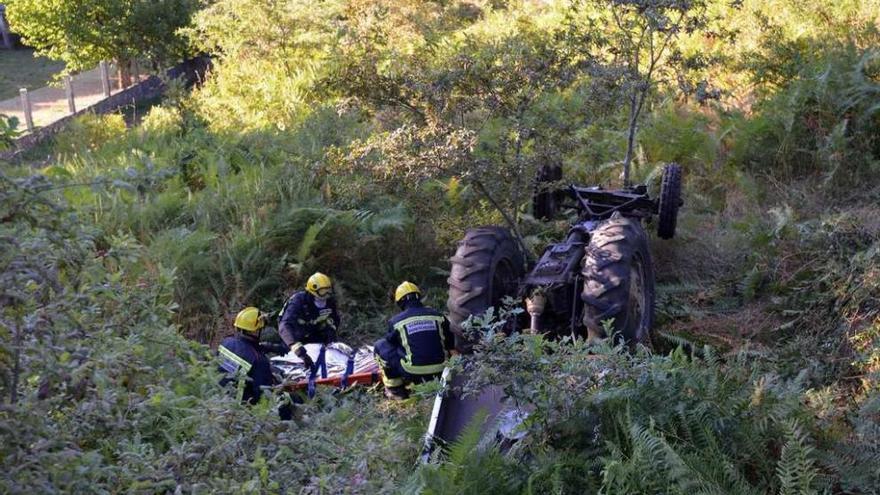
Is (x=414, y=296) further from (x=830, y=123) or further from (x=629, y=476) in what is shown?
(x=830, y=123)

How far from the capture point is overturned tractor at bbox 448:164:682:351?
7.40 metres

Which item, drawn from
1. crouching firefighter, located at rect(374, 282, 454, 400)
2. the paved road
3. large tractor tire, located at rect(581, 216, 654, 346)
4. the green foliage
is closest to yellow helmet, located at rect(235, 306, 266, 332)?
crouching firefighter, located at rect(374, 282, 454, 400)

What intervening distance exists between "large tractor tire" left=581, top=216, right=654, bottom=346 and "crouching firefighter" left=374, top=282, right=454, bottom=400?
4.44ft

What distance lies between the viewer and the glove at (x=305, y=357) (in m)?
8.53

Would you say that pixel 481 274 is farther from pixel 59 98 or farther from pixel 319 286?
pixel 59 98

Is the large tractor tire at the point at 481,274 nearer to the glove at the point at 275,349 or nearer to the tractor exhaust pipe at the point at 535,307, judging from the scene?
the tractor exhaust pipe at the point at 535,307

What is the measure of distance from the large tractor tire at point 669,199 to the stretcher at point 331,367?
3.01 m

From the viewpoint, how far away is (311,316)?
367 inches

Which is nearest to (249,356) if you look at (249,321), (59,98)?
(249,321)

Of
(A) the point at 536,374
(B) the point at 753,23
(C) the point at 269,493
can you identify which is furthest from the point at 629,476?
(B) the point at 753,23

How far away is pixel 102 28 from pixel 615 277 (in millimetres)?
24427

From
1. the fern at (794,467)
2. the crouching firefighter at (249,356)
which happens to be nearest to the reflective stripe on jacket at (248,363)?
the crouching firefighter at (249,356)

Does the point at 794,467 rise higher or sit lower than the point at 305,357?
higher

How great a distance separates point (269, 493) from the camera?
353cm
